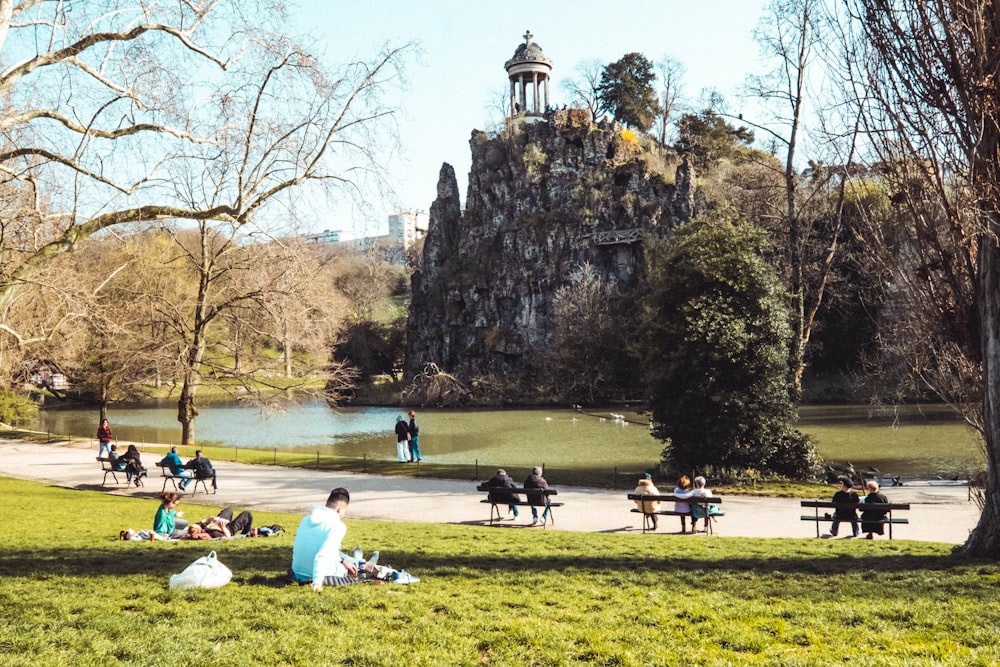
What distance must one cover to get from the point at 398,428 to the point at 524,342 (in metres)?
45.0

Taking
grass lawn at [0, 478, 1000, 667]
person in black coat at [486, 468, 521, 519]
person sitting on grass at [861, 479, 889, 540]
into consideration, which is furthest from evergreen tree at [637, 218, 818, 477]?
grass lawn at [0, 478, 1000, 667]

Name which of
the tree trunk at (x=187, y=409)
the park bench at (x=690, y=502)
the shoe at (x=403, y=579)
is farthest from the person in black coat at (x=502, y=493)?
the tree trunk at (x=187, y=409)

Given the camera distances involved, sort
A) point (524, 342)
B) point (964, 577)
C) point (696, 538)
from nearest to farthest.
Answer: point (964, 577)
point (696, 538)
point (524, 342)

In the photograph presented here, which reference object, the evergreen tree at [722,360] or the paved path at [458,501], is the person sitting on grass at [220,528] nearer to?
the paved path at [458,501]

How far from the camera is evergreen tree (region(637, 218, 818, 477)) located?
2019 centimetres

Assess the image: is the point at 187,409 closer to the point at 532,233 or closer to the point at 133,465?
the point at 133,465

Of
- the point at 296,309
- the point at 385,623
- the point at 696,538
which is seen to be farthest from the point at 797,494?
the point at 296,309

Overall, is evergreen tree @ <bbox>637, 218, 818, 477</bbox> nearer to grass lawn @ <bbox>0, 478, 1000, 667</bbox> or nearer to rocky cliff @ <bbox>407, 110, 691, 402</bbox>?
grass lawn @ <bbox>0, 478, 1000, 667</bbox>

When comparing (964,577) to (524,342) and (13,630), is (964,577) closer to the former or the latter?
(13,630)

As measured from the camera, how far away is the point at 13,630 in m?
6.26

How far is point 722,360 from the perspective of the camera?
20.3 metres

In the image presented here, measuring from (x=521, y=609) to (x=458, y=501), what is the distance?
9855mm

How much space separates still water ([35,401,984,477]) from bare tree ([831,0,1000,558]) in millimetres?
10674

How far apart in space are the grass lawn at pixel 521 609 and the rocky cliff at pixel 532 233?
54.8 meters
